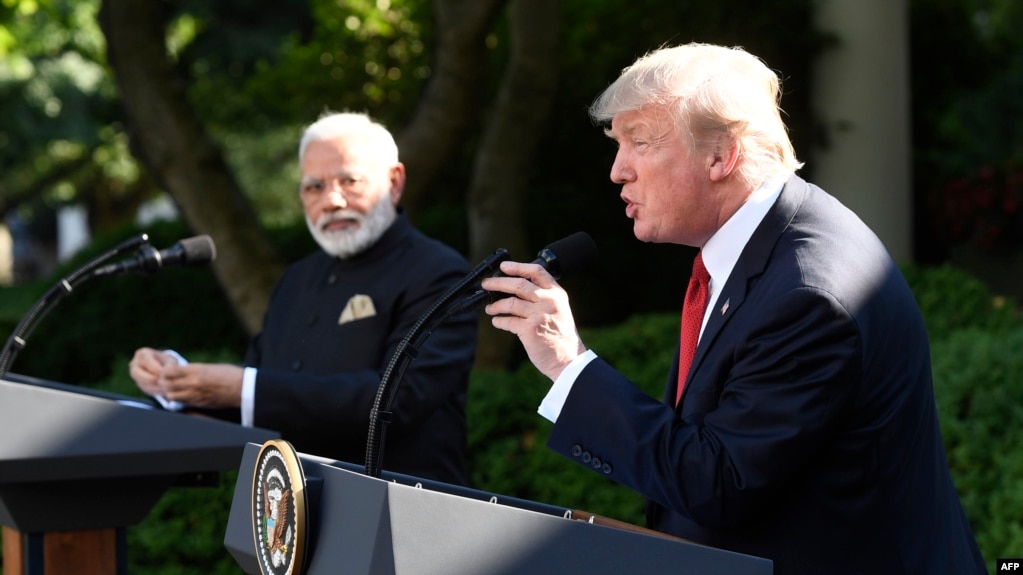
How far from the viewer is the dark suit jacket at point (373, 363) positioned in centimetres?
371

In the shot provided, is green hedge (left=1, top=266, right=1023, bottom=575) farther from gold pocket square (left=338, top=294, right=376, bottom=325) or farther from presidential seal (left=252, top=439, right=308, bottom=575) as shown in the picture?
presidential seal (left=252, top=439, right=308, bottom=575)

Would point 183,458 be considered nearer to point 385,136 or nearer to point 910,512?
point 385,136

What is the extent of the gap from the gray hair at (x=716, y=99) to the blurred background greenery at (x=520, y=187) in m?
2.38

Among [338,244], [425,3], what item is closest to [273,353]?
[338,244]

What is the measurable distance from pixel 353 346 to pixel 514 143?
12.5 feet

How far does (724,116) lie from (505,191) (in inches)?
207

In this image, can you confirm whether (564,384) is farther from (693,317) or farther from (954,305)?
(954,305)

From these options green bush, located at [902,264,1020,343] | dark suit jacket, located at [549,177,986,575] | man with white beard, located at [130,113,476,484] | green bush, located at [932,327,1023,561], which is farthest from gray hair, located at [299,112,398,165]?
green bush, located at [902,264,1020,343]

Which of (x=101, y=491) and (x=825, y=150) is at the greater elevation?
→ (x=825, y=150)

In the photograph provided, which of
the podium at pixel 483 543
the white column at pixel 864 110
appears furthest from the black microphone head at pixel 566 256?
the white column at pixel 864 110

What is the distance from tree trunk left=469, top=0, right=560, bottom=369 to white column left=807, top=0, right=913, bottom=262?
2411mm

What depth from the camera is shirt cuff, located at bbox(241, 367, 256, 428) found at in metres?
3.72

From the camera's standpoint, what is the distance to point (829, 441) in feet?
7.35

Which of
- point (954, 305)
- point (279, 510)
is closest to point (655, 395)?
point (954, 305)
